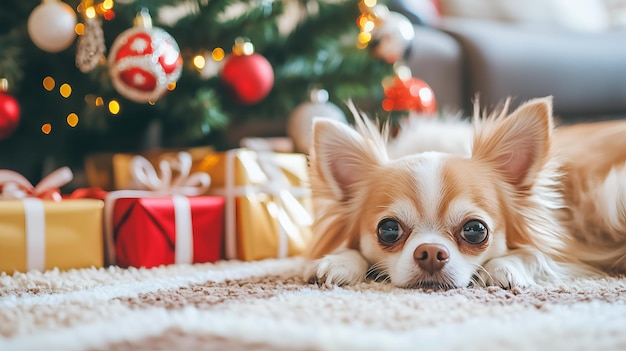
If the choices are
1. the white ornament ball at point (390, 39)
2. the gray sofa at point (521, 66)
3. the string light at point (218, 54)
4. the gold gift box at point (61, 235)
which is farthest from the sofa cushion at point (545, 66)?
the gold gift box at point (61, 235)

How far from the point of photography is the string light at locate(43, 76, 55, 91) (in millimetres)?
1722

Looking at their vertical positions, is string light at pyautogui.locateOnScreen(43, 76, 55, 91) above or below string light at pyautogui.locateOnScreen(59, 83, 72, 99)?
above

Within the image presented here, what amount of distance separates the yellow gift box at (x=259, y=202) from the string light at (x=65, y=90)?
0.44m

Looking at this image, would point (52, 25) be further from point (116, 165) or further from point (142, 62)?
point (116, 165)

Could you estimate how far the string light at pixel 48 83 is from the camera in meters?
1.72

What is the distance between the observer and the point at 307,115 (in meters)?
1.76

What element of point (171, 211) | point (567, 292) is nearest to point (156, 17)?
point (171, 211)

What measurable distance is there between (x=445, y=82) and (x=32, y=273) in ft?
5.62

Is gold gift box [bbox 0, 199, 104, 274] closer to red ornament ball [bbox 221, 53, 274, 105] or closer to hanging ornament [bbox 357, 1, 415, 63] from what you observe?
red ornament ball [bbox 221, 53, 274, 105]

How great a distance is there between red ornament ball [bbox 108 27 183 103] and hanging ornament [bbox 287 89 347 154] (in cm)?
42

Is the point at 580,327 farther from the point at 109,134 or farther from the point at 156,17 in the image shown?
the point at 109,134

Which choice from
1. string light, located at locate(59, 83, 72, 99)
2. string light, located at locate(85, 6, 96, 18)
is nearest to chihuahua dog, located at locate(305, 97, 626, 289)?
string light, located at locate(85, 6, 96, 18)

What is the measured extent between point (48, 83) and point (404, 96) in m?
1.09

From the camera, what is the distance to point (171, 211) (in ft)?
4.62
